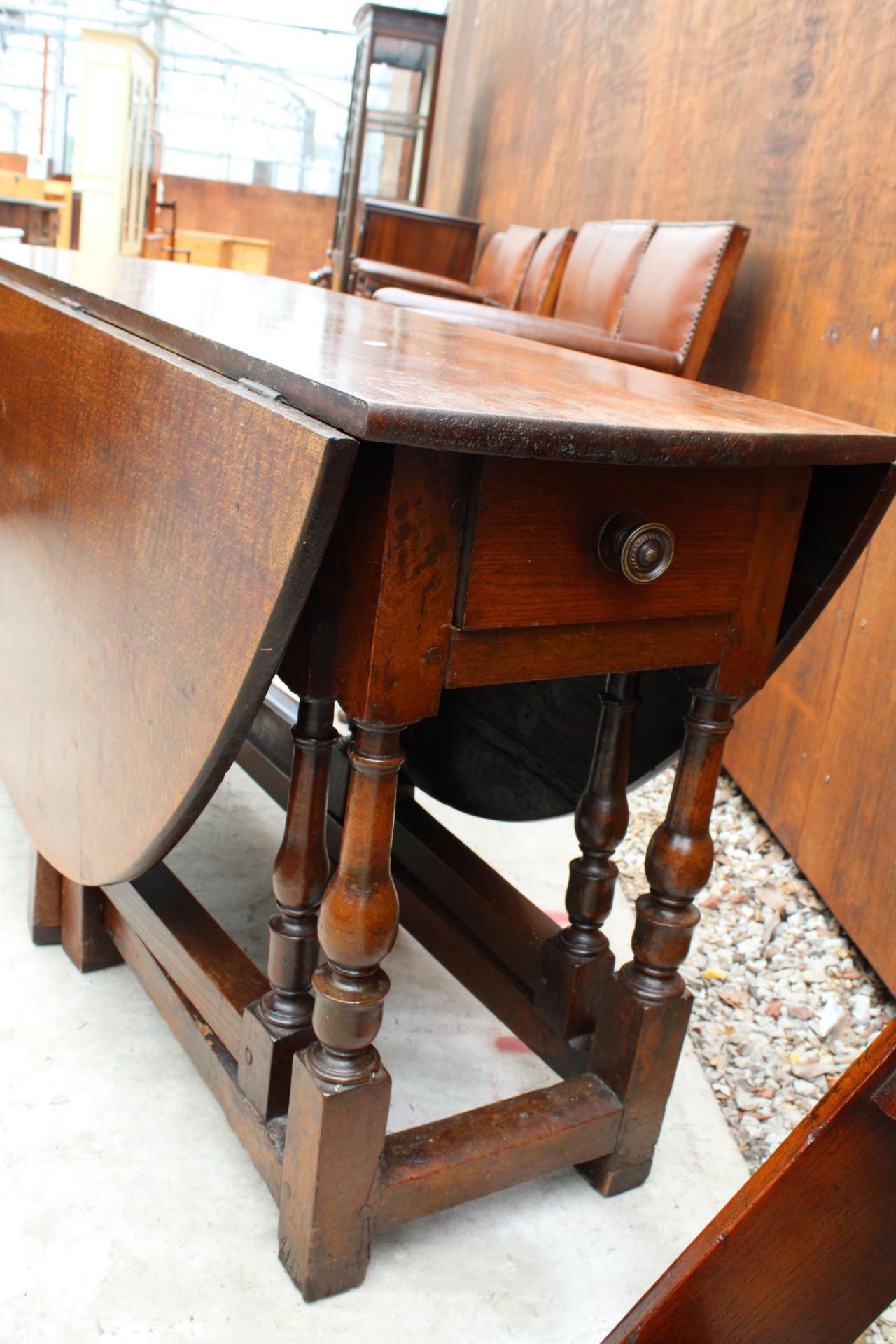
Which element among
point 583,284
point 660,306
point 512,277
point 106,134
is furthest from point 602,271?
point 106,134

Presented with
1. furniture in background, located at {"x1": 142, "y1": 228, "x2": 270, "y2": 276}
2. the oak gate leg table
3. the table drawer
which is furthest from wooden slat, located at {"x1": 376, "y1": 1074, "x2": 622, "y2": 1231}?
furniture in background, located at {"x1": 142, "y1": 228, "x2": 270, "y2": 276}

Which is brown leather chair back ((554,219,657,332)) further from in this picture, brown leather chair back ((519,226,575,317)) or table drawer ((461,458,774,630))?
table drawer ((461,458,774,630))

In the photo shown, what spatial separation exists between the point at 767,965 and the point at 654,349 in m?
1.38

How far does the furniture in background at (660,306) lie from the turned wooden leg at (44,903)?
4.34 feet

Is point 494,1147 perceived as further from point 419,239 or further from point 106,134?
point 106,134

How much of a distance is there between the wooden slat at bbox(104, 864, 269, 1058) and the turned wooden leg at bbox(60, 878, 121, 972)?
Answer: 0.05 meters

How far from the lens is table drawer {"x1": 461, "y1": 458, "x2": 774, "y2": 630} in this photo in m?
0.87

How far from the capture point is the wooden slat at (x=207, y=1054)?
1144 mm

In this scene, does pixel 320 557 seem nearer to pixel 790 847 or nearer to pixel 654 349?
pixel 790 847

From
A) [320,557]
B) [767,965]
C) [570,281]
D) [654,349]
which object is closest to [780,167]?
Result: [654,349]

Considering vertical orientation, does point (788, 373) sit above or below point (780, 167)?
below

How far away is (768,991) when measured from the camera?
70.2 inches

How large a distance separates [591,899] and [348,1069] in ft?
1.50

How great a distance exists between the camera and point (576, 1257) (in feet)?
3.85
